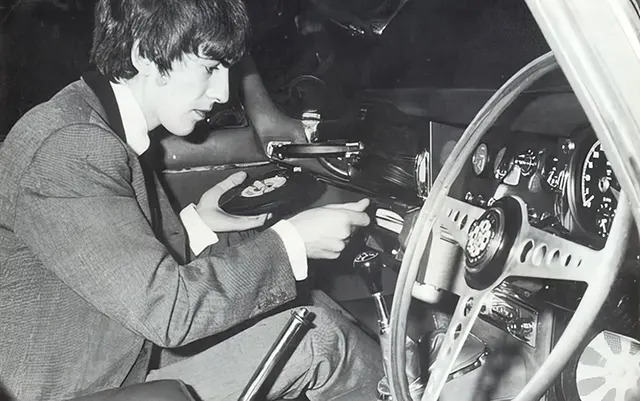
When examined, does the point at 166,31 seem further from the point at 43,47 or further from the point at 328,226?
the point at 43,47

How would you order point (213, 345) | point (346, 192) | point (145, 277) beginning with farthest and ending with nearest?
1. point (346, 192)
2. point (213, 345)
3. point (145, 277)

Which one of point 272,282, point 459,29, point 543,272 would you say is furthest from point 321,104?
point 543,272

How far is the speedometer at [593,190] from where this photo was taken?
83cm

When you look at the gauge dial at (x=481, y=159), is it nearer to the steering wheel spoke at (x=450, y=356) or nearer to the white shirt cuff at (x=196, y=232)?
the steering wheel spoke at (x=450, y=356)

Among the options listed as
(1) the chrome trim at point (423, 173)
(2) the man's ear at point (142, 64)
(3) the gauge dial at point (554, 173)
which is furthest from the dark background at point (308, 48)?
(2) the man's ear at point (142, 64)

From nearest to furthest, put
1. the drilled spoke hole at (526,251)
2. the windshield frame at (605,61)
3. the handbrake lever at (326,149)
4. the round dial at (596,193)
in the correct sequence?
the windshield frame at (605,61), the drilled spoke hole at (526,251), the round dial at (596,193), the handbrake lever at (326,149)

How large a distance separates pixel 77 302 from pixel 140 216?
166 mm

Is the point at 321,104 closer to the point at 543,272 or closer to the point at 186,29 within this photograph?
the point at 186,29

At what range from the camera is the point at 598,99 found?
0.44m

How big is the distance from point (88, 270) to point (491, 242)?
493mm

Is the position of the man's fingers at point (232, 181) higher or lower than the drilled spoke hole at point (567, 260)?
lower

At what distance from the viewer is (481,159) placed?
998mm

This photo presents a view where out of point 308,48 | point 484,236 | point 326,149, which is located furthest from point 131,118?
point 308,48

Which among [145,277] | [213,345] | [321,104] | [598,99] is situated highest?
[598,99]
